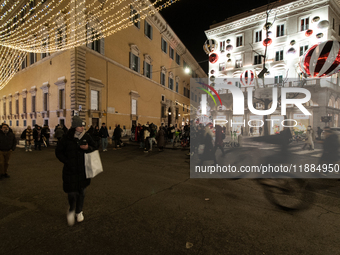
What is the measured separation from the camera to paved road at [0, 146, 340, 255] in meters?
2.36

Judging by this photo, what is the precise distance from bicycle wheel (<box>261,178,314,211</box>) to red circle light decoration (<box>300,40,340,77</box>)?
428 cm

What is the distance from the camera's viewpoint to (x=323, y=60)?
20.7 ft

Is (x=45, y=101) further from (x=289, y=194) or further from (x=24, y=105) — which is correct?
(x=289, y=194)

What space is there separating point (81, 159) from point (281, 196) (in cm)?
447

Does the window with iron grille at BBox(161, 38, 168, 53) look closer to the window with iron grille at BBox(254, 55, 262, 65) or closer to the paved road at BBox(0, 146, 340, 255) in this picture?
the window with iron grille at BBox(254, 55, 262, 65)

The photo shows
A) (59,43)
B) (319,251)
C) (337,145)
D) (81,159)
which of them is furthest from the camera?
(59,43)

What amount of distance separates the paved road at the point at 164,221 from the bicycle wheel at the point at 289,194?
20cm

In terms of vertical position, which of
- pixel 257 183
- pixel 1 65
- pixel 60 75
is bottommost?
pixel 257 183

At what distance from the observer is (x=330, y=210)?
346 centimetres

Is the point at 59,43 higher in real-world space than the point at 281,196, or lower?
higher

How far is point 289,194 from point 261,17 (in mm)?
25419

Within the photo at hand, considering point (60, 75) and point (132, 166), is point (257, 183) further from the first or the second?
point (60, 75)

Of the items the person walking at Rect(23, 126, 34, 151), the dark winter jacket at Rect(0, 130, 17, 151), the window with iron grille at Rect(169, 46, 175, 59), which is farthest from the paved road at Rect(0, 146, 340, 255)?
the window with iron grille at Rect(169, 46, 175, 59)

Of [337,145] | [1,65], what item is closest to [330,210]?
[337,145]
